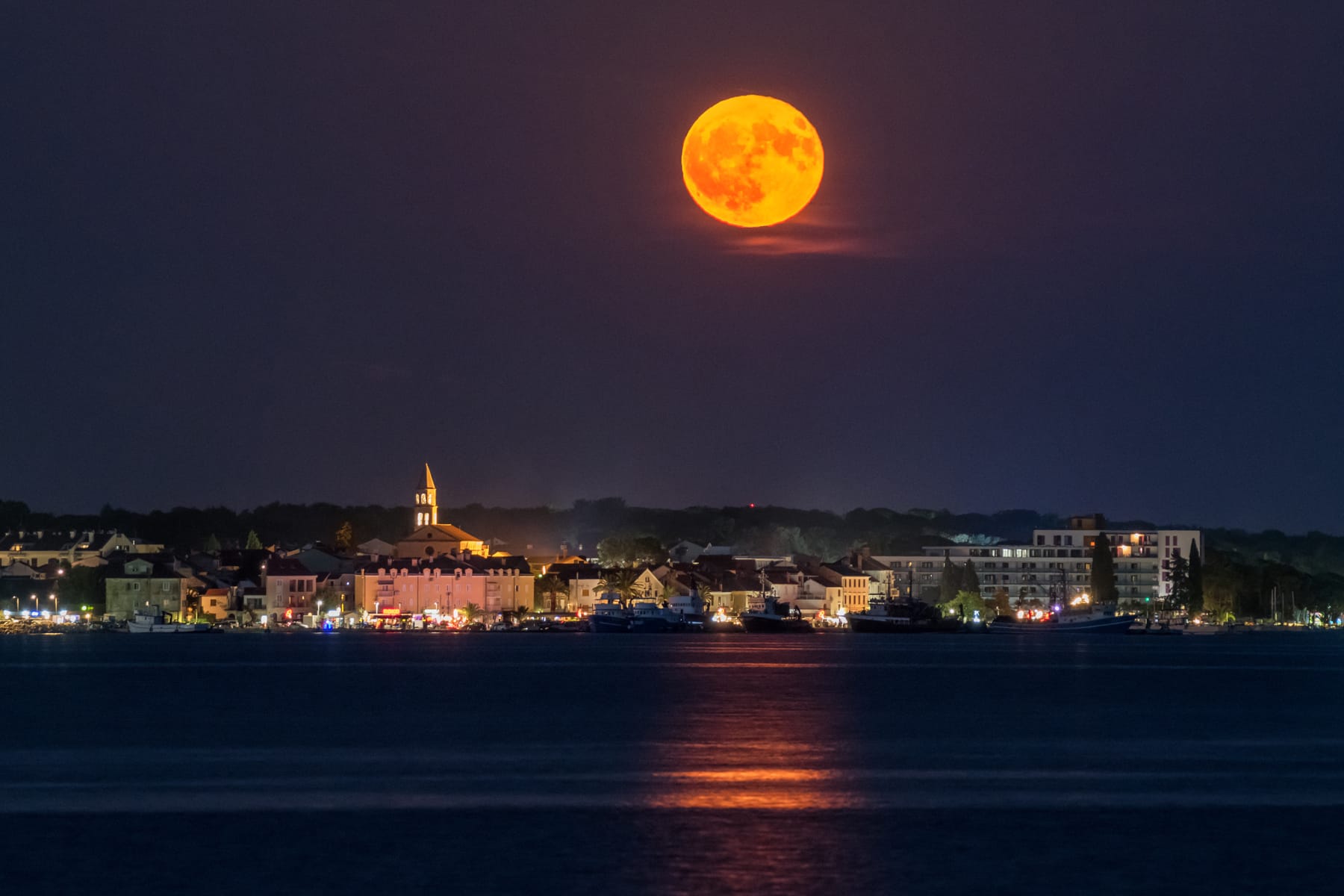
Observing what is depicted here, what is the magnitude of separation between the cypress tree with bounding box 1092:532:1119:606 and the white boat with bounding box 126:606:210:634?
82019 mm

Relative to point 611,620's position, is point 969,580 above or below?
above

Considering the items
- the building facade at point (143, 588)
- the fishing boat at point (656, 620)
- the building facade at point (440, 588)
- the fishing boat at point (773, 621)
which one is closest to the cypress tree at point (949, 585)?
the fishing boat at point (773, 621)

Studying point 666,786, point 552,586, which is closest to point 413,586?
point 552,586

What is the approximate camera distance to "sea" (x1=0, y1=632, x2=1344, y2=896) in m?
24.4

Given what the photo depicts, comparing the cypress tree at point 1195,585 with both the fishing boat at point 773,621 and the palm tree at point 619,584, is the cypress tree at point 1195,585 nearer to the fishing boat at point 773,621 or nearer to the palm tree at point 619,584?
the fishing boat at point 773,621

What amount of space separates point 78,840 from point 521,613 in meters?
147

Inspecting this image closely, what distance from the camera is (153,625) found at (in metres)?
155

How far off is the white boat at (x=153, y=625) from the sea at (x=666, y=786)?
83617 millimetres

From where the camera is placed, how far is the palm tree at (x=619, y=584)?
172375 mm

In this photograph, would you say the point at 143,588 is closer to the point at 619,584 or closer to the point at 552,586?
the point at 552,586

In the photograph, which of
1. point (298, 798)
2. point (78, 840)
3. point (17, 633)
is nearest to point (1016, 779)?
point (298, 798)

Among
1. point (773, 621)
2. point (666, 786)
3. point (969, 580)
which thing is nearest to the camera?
point (666, 786)

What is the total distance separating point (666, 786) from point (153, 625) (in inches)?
5093

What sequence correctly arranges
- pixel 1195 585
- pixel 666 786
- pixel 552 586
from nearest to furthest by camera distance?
pixel 666 786
pixel 1195 585
pixel 552 586
